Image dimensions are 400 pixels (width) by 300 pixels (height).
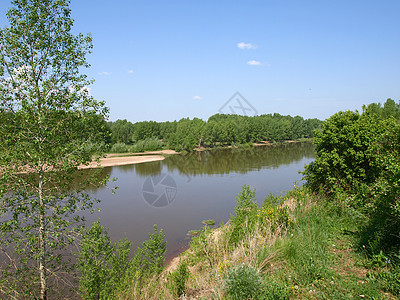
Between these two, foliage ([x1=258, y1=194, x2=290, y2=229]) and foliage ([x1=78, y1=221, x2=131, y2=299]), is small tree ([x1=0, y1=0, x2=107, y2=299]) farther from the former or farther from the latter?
foliage ([x1=258, y1=194, x2=290, y2=229])

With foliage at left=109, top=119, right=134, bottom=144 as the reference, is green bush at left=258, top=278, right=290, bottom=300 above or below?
below

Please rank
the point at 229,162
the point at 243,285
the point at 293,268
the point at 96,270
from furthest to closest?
the point at 229,162 < the point at 96,270 < the point at 293,268 < the point at 243,285

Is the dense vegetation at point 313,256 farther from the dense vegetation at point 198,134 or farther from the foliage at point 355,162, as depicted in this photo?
the dense vegetation at point 198,134

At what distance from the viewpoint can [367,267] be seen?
503 cm

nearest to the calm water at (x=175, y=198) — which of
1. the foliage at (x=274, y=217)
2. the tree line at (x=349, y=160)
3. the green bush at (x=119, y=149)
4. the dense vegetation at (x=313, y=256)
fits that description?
the foliage at (x=274, y=217)

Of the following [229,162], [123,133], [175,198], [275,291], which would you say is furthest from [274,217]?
[123,133]

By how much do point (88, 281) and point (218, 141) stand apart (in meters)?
68.3

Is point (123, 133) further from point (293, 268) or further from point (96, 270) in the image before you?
point (293, 268)

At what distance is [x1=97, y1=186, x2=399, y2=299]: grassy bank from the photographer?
4410 mm

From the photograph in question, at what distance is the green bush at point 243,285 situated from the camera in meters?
4.40

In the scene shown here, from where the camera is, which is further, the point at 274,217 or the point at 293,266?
the point at 274,217

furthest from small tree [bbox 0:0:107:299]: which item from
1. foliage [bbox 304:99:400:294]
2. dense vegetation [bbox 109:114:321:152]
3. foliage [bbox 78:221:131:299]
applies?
dense vegetation [bbox 109:114:321:152]

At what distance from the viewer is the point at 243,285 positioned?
4473mm

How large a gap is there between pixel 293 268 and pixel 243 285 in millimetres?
1323
